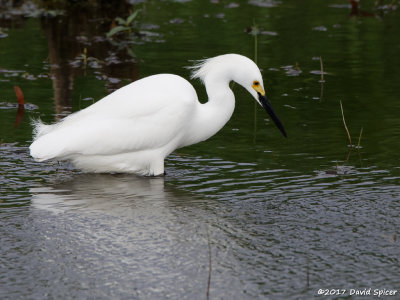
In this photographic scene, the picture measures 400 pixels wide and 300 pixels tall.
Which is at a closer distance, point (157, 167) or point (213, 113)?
point (157, 167)

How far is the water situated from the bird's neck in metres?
0.25

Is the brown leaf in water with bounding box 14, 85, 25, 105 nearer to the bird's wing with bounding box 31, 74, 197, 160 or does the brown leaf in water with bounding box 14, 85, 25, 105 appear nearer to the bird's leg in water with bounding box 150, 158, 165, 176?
the bird's wing with bounding box 31, 74, 197, 160

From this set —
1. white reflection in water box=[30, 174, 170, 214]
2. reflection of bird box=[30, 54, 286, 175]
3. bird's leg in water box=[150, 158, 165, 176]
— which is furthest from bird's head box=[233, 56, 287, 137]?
white reflection in water box=[30, 174, 170, 214]

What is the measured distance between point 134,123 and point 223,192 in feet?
3.20

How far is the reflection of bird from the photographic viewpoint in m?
6.05

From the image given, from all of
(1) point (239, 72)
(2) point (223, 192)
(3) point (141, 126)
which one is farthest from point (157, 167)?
(1) point (239, 72)

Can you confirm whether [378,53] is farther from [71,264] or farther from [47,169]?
[71,264]

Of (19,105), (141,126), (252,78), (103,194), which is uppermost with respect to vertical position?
(252,78)

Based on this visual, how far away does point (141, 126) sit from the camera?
6121 mm

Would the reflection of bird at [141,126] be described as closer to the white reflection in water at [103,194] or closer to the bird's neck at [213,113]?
the bird's neck at [213,113]

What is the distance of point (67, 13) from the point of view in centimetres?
1314

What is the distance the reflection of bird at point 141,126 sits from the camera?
19.9ft

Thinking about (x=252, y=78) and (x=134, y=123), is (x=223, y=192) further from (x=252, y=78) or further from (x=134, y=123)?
(x=252, y=78)

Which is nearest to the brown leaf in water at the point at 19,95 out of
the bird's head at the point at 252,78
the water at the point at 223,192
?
the water at the point at 223,192
